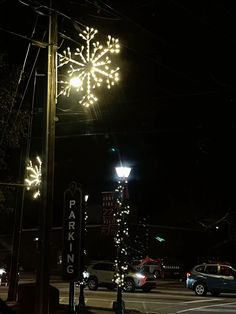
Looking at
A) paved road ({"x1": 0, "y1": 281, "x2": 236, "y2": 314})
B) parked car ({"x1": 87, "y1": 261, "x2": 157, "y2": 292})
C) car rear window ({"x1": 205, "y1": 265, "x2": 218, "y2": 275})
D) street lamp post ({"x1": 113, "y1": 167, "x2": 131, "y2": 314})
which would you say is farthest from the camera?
parked car ({"x1": 87, "y1": 261, "x2": 157, "y2": 292})

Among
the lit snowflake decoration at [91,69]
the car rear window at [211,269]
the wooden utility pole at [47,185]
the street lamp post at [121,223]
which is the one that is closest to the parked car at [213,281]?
the car rear window at [211,269]

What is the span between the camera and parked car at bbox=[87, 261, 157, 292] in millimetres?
30094

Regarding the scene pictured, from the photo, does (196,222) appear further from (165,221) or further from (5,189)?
(5,189)

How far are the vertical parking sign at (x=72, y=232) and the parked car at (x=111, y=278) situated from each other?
62.7 ft

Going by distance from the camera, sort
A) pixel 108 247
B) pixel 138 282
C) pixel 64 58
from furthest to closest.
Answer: pixel 108 247, pixel 138 282, pixel 64 58

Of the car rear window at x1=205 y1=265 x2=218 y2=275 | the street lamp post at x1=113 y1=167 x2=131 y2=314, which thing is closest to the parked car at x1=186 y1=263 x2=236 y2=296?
the car rear window at x1=205 y1=265 x2=218 y2=275

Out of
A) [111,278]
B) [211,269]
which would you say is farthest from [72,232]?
[111,278]

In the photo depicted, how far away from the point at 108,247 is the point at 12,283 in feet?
107

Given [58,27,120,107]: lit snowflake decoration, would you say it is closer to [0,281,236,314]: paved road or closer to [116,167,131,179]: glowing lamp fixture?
[116,167,131,179]: glowing lamp fixture

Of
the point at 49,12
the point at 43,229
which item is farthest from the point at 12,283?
the point at 49,12

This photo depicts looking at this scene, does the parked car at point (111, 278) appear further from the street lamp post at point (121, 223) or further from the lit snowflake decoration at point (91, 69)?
the lit snowflake decoration at point (91, 69)

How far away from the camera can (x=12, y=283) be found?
20.9m

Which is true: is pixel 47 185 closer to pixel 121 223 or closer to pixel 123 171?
pixel 123 171

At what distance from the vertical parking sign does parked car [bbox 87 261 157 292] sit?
Result: 19.1 metres
